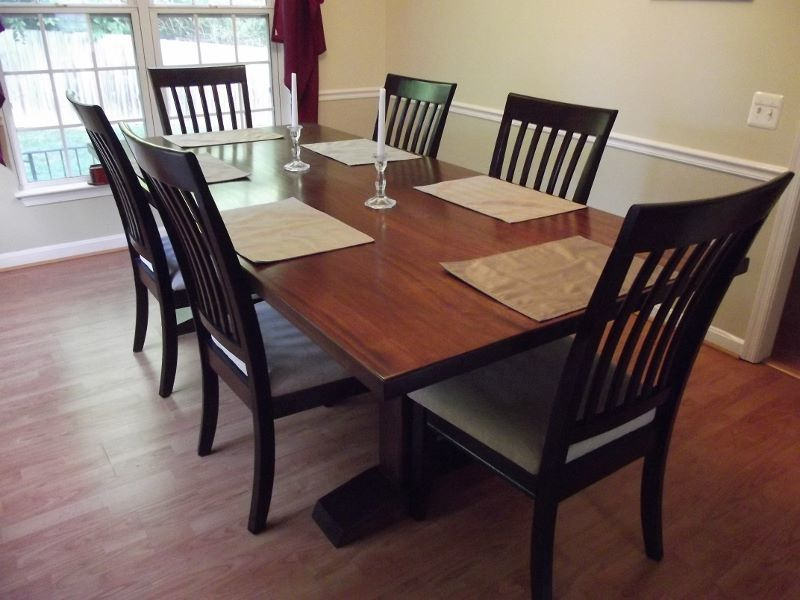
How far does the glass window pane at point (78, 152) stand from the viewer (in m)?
3.40

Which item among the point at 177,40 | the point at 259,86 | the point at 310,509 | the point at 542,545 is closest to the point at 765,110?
the point at 542,545

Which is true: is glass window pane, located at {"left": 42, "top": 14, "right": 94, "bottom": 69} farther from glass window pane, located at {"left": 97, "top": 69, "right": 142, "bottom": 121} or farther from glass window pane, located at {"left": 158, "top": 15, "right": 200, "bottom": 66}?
glass window pane, located at {"left": 158, "top": 15, "right": 200, "bottom": 66}

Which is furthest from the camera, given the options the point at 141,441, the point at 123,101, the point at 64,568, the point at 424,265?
the point at 123,101

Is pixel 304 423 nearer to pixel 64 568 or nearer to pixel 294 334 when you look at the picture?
pixel 294 334

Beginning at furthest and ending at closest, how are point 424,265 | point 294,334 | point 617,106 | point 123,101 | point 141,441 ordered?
point 123,101
point 617,106
point 141,441
point 294,334
point 424,265

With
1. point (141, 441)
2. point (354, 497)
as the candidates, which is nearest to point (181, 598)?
point (354, 497)

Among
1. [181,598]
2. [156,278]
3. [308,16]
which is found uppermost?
[308,16]

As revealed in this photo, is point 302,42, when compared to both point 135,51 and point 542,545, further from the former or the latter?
point 542,545

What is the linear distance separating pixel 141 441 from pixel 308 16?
2.67 meters

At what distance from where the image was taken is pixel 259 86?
390 cm

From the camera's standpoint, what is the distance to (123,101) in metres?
3.49

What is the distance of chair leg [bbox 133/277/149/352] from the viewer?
8.02ft

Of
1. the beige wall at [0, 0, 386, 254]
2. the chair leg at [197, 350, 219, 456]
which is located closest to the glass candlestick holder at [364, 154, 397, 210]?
the chair leg at [197, 350, 219, 456]

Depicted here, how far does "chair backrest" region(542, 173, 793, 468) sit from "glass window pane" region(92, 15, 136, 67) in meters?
3.04
